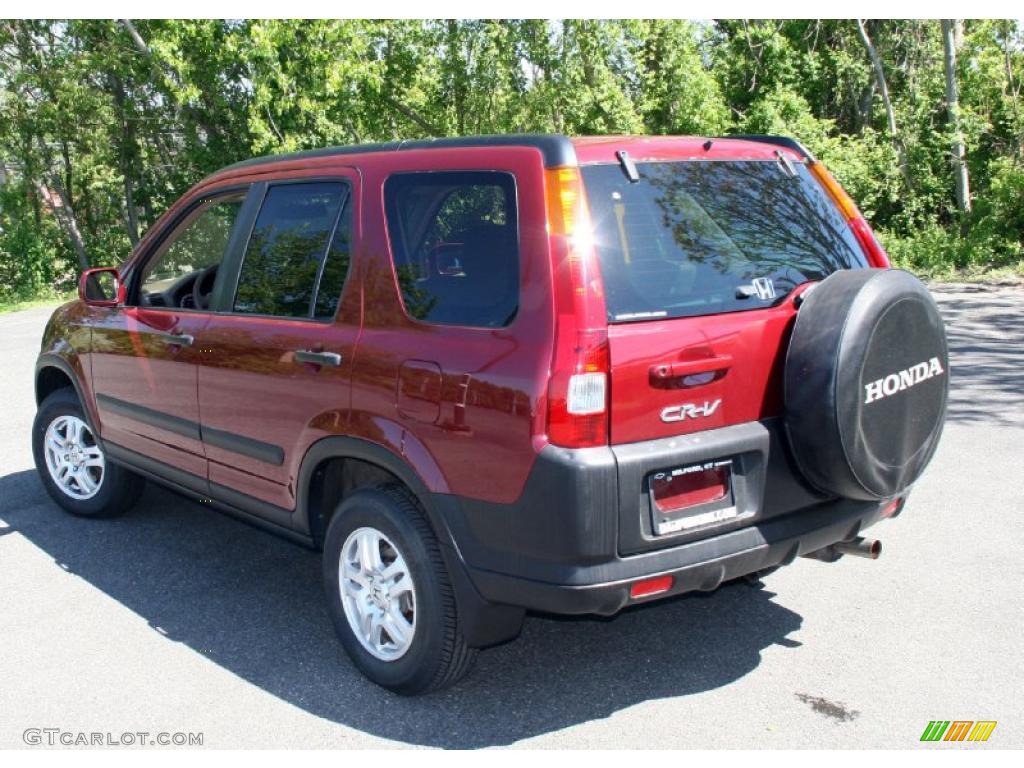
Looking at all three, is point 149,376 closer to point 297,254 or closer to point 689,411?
point 297,254

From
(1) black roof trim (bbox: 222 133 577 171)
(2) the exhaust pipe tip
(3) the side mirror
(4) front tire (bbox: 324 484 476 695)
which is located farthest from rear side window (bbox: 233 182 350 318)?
(2) the exhaust pipe tip

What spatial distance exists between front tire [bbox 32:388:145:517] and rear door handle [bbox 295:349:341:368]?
7.15 feet

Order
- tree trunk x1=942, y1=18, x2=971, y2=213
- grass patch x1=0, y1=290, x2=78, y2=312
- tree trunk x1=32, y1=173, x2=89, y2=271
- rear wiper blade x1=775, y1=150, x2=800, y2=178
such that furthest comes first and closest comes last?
tree trunk x1=32, y1=173, x2=89, y2=271 → grass patch x1=0, y1=290, x2=78, y2=312 → tree trunk x1=942, y1=18, x2=971, y2=213 → rear wiper blade x1=775, y1=150, x2=800, y2=178

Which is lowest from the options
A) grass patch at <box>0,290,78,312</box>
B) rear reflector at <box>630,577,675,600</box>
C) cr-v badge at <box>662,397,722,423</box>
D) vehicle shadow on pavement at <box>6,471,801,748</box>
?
grass patch at <box>0,290,78,312</box>

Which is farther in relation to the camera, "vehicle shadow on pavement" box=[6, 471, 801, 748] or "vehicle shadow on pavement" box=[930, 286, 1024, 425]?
"vehicle shadow on pavement" box=[930, 286, 1024, 425]

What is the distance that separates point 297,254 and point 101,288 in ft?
5.67

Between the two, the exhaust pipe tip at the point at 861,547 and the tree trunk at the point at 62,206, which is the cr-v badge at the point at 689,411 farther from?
the tree trunk at the point at 62,206

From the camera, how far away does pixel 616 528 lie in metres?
3.05

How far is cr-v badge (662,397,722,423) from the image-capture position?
318 cm

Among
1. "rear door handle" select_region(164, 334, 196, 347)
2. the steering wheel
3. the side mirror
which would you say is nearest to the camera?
"rear door handle" select_region(164, 334, 196, 347)

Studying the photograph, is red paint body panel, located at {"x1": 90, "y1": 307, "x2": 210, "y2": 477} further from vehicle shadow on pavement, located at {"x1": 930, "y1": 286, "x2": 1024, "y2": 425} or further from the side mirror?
vehicle shadow on pavement, located at {"x1": 930, "y1": 286, "x2": 1024, "y2": 425}

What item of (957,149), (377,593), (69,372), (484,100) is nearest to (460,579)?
(377,593)

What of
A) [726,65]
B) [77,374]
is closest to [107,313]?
[77,374]

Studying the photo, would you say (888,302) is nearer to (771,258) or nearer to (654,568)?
(771,258)
